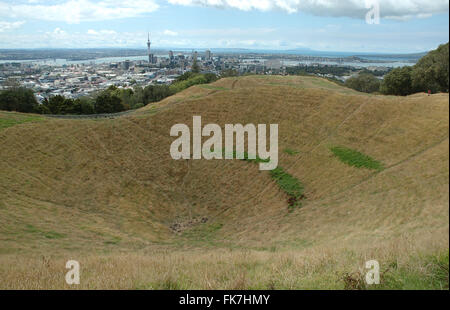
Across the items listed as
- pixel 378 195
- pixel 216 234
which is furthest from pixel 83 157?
pixel 378 195

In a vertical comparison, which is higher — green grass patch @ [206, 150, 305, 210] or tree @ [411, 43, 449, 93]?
tree @ [411, 43, 449, 93]

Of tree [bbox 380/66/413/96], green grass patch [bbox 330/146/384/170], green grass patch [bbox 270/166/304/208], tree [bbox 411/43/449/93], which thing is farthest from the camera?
tree [bbox 380/66/413/96]

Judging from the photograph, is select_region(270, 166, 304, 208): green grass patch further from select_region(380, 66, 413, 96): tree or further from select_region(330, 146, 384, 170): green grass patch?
select_region(380, 66, 413, 96): tree

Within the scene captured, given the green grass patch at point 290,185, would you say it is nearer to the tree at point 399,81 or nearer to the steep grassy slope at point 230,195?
the steep grassy slope at point 230,195

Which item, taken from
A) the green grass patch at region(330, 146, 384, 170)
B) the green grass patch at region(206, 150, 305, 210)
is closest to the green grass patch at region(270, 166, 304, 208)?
the green grass patch at region(206, 150, 305, 210)

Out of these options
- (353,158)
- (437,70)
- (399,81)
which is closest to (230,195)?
(353,158)
